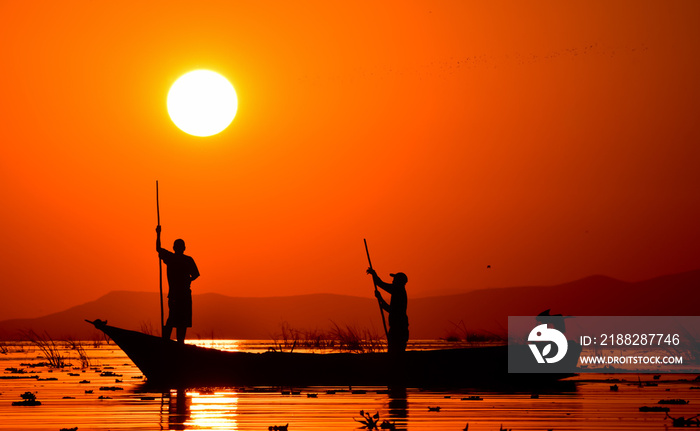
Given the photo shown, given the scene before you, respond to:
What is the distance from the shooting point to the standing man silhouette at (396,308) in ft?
71.8

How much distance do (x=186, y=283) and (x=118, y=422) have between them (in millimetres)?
7762

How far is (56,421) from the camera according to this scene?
569 inches

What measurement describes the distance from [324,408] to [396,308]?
226 inches

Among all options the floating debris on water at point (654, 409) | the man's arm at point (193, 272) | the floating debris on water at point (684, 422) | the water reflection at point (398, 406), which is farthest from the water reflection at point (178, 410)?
the floating debris on water at point (654, 409)

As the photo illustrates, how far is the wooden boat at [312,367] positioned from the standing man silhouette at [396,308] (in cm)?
30

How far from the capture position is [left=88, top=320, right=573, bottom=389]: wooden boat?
21.5 metres

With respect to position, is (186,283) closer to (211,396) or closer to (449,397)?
(211,396)

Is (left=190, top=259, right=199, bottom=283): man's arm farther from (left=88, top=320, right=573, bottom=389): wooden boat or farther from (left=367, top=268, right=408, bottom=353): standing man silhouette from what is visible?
(left=367, top=268, right=408, bottom=353): standing man silhouette

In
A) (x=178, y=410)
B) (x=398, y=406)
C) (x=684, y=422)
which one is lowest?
(x=684, y=422)

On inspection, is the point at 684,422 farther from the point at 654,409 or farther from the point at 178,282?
the point at 178,282

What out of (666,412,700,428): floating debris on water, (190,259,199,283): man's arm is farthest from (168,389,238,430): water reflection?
(666,412,700,428): floating debris on water

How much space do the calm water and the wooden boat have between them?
670 mm

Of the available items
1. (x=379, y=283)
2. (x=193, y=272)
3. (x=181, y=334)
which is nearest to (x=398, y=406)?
(x=379, y=283)

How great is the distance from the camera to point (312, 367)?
2241cm
